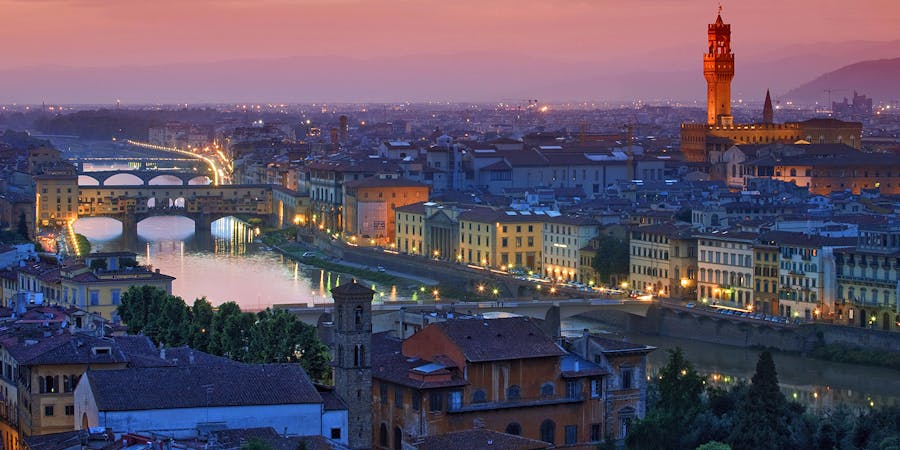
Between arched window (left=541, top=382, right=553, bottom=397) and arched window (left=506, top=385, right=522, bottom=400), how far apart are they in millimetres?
220

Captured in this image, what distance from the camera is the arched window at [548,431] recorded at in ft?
49.7

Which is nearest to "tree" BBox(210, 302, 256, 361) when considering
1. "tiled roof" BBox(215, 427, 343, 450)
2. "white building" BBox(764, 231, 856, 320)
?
"tiled roof" BBox(215, 427, 343, 450)

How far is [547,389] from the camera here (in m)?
15.3

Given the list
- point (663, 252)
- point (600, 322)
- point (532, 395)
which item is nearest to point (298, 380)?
point (532, 395)

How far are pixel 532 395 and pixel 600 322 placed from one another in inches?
422

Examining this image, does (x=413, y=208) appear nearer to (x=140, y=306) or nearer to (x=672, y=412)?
(x=140, y=306)

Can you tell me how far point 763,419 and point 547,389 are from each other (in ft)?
5.28

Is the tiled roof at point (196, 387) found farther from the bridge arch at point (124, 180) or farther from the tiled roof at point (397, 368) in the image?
the bridge arch at point (124, 180)

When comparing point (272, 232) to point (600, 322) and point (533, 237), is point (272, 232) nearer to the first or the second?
point (533, 237)

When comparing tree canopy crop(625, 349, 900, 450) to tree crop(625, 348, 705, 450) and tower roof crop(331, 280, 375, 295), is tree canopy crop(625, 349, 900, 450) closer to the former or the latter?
tree crop(625, 348, 705, 450)

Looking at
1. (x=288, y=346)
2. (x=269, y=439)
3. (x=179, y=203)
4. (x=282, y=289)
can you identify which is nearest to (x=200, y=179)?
(x=179, y=203)

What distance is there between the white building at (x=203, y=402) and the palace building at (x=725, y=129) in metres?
32.0

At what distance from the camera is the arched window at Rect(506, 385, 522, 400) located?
15.0 metres

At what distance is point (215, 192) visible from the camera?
45.3m
